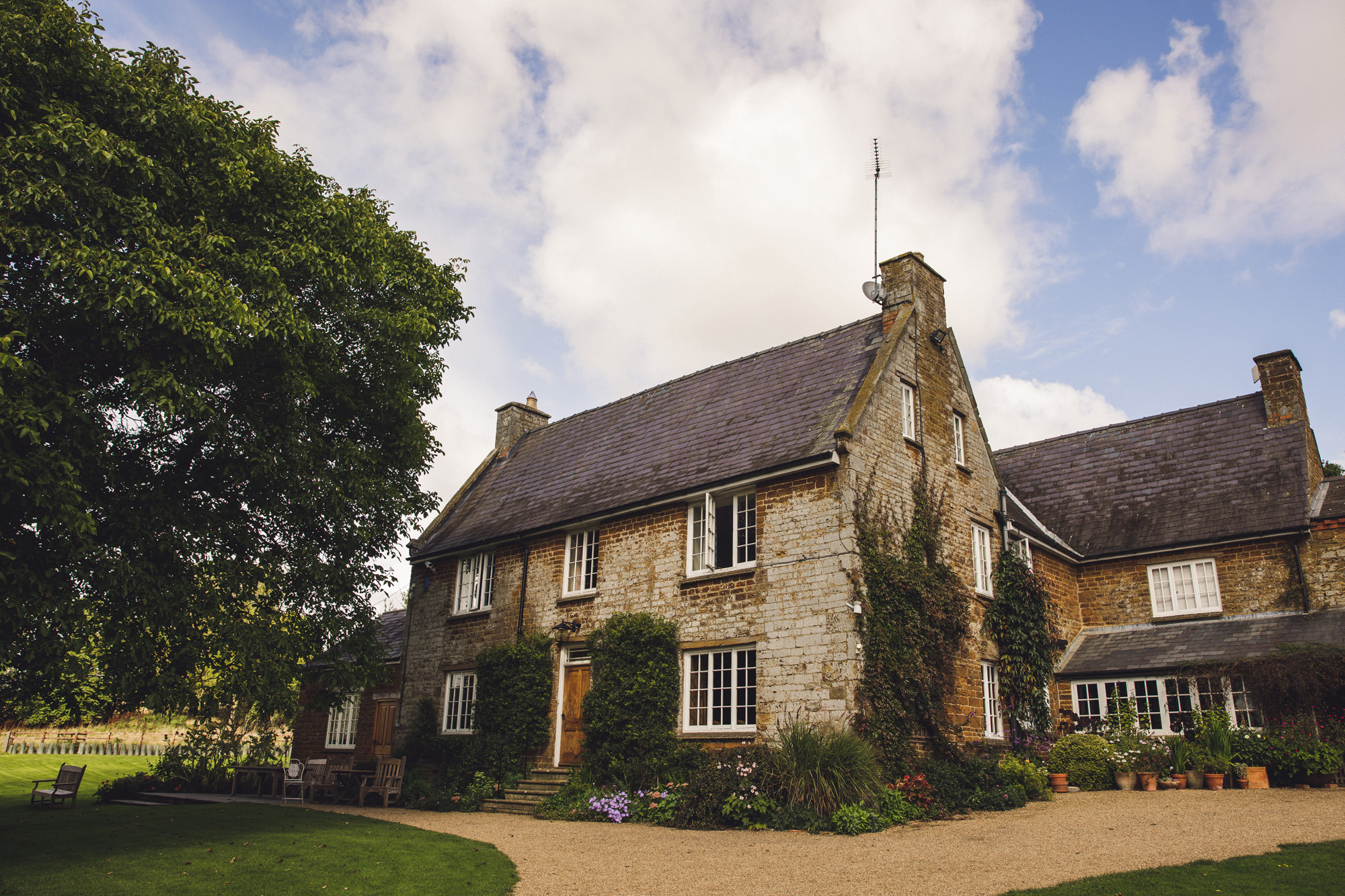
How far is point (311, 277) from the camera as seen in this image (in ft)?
42.0

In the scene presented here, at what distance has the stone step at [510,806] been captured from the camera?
55.4 ft

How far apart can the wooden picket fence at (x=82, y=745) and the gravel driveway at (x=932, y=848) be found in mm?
25386

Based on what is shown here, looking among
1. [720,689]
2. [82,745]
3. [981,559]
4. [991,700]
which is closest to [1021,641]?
[991,700]

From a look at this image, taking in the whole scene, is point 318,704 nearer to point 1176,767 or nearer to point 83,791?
point 83,791

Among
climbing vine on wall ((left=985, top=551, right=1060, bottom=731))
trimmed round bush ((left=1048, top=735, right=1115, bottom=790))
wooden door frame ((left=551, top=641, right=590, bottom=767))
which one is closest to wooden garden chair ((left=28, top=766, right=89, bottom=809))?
wooden door frame ((left=551, top=641, right=590, bottom=767))

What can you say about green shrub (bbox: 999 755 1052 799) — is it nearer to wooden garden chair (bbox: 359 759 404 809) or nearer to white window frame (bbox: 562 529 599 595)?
white window frame (bbox: 562 529 599 595)

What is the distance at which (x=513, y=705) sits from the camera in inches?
738

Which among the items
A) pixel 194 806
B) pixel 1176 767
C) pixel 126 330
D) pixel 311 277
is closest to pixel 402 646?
pixel 194 806

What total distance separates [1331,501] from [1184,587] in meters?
3.52

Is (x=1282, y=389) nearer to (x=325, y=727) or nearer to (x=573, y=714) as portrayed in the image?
(x=573, y=714)

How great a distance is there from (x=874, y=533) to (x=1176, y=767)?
24.1 feet

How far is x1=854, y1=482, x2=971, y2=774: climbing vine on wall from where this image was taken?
14.4 meters

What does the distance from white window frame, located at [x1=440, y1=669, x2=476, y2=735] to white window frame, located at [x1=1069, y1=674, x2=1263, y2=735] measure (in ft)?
46.4

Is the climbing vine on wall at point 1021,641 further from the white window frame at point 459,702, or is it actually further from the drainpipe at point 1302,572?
the white window frame at point 459,702
